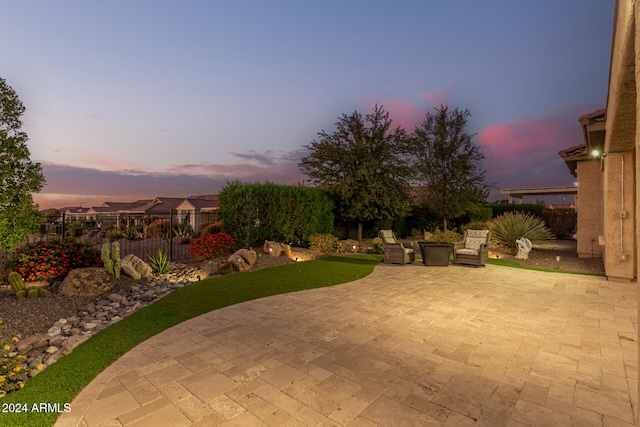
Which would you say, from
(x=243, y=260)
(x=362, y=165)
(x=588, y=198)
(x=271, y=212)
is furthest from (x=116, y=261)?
(x=588, y=198)

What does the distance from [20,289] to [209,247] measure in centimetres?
479

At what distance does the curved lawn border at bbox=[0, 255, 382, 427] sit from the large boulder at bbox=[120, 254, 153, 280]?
142cm

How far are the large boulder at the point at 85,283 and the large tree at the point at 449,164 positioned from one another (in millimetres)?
13755

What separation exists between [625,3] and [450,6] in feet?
34.9

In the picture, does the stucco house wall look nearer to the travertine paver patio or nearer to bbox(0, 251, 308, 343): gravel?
the travertine paver patio

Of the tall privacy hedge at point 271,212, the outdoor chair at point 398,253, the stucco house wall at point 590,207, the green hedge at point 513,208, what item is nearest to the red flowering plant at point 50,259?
the tall privacy hedge at point 271,212

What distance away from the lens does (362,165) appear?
14039 mm

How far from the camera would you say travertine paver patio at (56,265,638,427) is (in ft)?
7.31

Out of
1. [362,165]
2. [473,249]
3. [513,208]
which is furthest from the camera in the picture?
[513,208]

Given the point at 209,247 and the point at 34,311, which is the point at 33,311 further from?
the point at 209,247

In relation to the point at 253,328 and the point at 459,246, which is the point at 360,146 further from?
the point at 253,328

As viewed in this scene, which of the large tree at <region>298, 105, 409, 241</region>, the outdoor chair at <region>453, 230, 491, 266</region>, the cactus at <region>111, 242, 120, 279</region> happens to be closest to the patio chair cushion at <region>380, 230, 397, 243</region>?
the outdoor chair at <region>453, 230, 491, 266</region>

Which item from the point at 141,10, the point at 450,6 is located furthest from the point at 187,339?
the point at 450,6

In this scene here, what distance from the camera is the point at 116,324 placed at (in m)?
4.34
